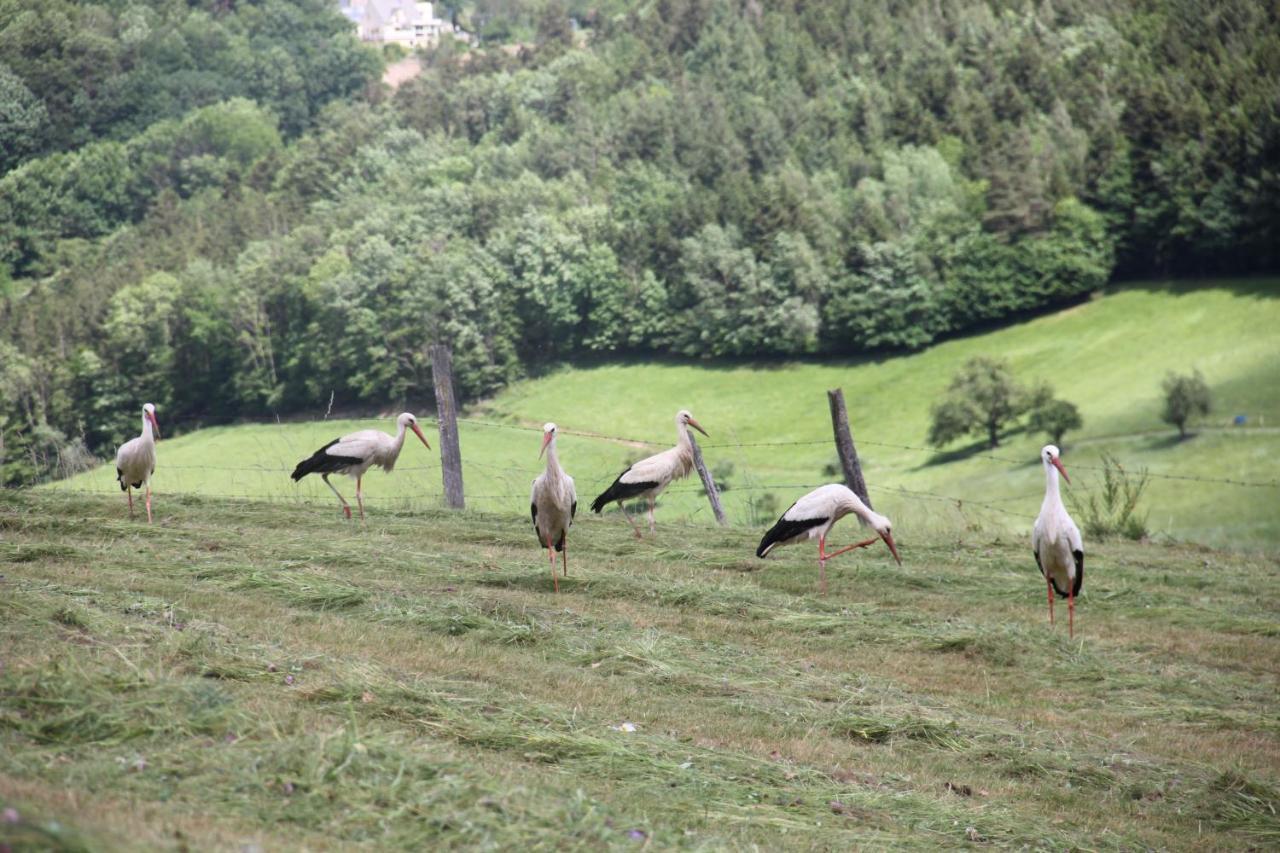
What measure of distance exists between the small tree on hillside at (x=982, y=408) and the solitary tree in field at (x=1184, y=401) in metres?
7.58

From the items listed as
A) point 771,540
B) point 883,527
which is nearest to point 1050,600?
point 883,527

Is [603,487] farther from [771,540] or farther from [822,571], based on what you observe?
[822,571]

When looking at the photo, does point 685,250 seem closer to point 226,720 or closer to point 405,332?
point 405,332

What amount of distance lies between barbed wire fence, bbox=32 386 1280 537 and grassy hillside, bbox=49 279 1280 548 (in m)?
0.44

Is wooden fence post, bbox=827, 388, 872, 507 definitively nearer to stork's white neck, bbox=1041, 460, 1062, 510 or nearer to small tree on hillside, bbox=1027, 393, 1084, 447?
stork's white neck, bbox=1041, 460, 1062, 510

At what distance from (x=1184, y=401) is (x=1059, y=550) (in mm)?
54220

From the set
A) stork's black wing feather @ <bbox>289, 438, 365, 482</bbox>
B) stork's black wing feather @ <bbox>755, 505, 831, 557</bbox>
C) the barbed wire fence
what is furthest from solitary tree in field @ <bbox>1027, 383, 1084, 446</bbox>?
stork's black wing feather @ <bbox>755, 505, 831, 557</bbox>

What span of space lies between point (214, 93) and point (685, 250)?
10863 cm

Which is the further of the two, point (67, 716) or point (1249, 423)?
point (1249, 423)

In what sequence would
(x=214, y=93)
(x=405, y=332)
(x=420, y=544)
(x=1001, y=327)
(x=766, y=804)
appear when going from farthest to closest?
(x=214, y=93) → (x=405, y=332) → (x=1001, y=327) → (x=420, y=544) → (x=766, y=804)

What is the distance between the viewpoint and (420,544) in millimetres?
16750

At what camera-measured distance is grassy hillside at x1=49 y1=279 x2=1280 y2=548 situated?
5612 centimetres

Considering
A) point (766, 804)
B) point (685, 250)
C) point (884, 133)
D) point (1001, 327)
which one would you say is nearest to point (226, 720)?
point (766, 804)

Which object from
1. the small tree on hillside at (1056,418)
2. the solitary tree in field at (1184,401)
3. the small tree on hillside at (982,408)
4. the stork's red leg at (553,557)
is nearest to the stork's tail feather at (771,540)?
the stork's red leg at (553,557)
